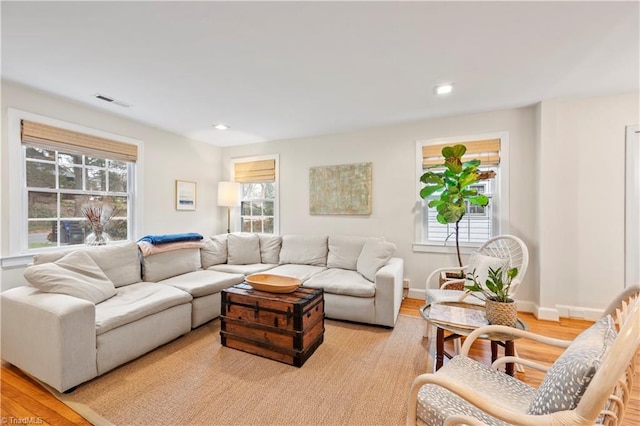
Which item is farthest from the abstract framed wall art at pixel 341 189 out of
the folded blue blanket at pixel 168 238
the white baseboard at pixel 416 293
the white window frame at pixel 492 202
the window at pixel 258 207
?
the folded blue blanket at pixel 168 238

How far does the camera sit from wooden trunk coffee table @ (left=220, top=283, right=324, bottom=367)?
2.18 m

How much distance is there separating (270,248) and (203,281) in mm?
1300

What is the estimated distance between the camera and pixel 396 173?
3.87m

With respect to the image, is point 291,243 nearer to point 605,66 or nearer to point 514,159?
point 514,159

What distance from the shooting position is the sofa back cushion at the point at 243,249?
3.95 m

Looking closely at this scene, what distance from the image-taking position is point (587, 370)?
830 mm

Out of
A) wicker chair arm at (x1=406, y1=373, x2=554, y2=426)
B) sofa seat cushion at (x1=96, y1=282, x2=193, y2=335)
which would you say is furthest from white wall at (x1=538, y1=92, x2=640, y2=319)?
sofa seat cushion at (x1=96, y1=282, x2=193, y2=335)

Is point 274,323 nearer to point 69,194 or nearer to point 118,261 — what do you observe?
point 118,261

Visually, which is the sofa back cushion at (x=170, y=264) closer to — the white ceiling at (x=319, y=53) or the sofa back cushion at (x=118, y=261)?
the sofa back cushion at (x=118, y=261)

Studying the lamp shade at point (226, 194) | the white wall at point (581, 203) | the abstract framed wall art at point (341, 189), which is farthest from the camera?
the lamp shade at point (226, 194)

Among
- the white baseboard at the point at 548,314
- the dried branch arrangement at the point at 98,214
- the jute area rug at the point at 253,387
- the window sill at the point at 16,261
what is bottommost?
the jute area rug at the point at 253,387

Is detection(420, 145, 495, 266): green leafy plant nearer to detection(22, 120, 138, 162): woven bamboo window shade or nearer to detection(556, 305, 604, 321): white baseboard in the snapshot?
detection(556, 305, 604, 321): white baseboard

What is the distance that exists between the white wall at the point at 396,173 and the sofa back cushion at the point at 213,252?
3.49ft

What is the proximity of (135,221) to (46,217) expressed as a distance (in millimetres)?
891
